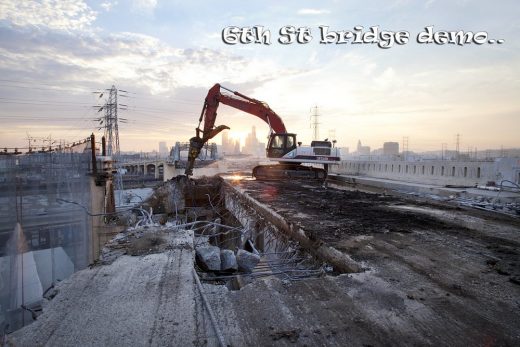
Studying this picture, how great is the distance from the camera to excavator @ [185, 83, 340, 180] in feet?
49.3

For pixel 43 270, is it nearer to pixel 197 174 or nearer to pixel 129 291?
pixel 129 291

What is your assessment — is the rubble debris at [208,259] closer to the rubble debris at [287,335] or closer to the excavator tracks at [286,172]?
the rubble debris at [287,335]

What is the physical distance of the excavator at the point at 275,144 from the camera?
49.3ft

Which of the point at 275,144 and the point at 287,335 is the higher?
the point at 275,144

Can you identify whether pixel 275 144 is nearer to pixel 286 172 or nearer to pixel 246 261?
pixel 286 172

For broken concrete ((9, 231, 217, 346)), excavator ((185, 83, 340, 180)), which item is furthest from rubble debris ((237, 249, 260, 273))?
excavator ((185, 83, 340, 180))

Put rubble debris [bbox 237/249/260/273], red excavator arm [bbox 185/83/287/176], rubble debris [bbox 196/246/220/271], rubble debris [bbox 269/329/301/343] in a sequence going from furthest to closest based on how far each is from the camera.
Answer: red excavator arm [bbox 185/83/287/176], rubble debris [bbox 237/249/260/273], rubble debris [bbox 196/246/220/271], rubble debris [bbox 269/329/301/343]

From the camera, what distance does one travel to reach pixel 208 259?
154 inches

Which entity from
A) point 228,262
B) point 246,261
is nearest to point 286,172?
point 246,261

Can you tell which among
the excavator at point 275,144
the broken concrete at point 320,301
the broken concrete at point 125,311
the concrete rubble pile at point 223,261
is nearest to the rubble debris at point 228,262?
the concrete rubble pile at point 223,261

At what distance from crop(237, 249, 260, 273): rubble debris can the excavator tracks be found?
11.5 metres

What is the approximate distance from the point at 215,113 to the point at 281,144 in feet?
12.4

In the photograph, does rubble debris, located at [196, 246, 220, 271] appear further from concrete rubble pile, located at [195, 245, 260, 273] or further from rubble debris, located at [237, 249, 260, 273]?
rubble debris, located at [237, 249, 260, 273]

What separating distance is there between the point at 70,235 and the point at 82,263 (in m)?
0.98
